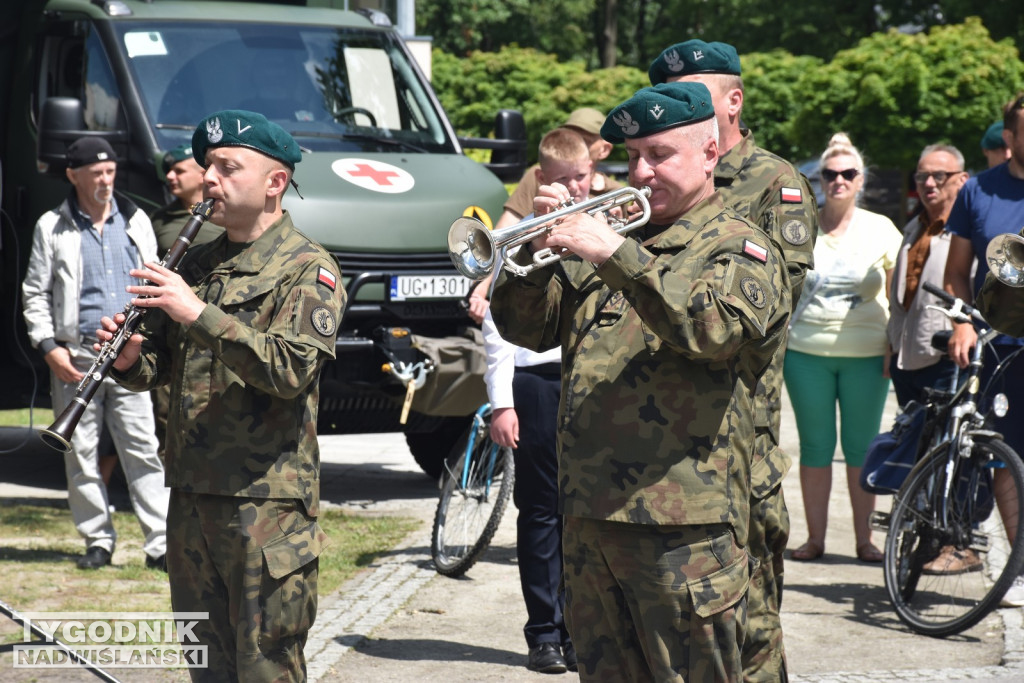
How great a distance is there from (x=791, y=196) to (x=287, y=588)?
6.21 feet

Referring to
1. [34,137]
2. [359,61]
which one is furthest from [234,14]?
[34,137]

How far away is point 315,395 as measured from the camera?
3.84 meters

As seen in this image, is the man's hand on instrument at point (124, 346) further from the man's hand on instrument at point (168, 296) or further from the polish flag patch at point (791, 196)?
the polish flag patch at point (791, 196)

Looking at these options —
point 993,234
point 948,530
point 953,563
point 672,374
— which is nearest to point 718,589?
point 672,374

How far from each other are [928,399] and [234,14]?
4.74 metres

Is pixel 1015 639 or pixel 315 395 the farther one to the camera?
pixel 1015 639

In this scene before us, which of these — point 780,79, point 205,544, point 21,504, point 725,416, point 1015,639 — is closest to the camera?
point 725,416

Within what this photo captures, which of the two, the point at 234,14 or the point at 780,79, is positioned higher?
the point at 234,14

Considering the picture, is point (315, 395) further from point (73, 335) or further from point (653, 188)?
point (73, 335)

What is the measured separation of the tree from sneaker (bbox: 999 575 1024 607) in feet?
57.0

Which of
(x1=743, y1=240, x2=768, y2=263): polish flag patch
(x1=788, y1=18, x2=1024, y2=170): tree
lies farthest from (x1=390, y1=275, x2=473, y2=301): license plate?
(x1=788, y1=18, x2=1024, y2=170): tree

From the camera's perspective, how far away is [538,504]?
5254mm

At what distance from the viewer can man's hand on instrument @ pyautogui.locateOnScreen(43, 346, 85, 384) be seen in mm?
6609

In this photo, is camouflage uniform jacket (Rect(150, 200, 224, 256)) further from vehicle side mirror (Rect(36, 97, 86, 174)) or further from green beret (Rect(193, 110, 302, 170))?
green beret (Rect(193, 110, 302, 170))
